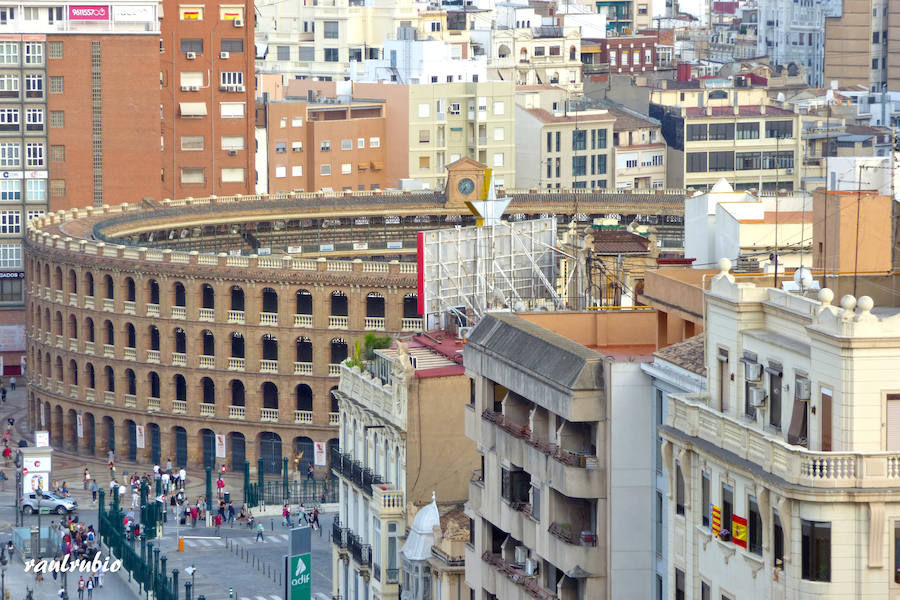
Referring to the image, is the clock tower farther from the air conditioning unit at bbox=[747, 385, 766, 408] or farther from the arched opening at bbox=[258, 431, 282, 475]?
the air conditioning unit at bbox=[747, 385, 766, 408]

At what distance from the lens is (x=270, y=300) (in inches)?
6609

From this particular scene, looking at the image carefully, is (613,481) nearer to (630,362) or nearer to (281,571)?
(630,362)

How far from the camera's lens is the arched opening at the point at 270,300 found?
549ft

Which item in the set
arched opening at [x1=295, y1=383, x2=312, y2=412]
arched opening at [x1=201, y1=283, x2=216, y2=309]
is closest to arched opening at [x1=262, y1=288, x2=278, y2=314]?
arched opening at [x1=201, y1=283, x2=216, y2=309]

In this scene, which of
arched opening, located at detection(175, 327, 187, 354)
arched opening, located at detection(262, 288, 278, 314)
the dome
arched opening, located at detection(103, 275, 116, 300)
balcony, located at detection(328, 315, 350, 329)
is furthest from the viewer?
arched opening, located at detection(103, 275, 116, 300)

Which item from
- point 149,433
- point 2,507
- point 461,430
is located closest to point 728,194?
point 461,430

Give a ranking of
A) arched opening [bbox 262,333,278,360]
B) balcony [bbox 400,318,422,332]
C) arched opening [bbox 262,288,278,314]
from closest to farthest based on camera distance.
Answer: balcony [bbox 400,318,422,332]
arched opening [bbox 262,288,278,314]
arched opening [bbox 262,333,278,360]

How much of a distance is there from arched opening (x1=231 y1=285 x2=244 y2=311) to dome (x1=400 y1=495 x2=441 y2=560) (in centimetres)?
7605

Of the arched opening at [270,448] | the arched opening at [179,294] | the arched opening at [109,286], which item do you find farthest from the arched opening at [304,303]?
the arched opening at [109,286]

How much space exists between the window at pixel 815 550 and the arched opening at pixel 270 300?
113444mm

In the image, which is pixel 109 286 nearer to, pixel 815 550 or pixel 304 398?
pixel 304 398

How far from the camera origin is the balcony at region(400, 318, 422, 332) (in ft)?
532

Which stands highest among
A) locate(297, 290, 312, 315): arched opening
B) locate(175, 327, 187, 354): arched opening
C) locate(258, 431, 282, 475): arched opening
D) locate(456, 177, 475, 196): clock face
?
locate(456, 177, 475, 196): clock face

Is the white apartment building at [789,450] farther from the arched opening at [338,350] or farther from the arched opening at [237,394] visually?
the arched opening at [237,394]
